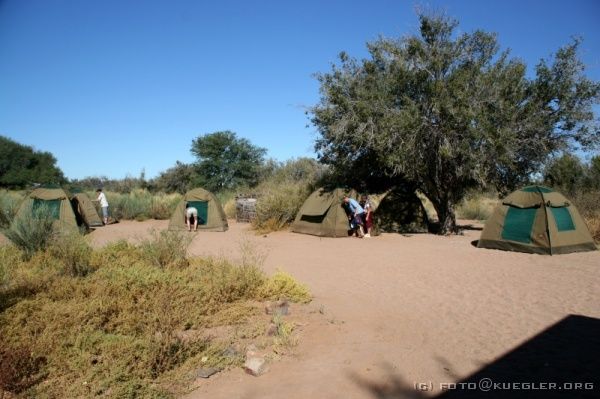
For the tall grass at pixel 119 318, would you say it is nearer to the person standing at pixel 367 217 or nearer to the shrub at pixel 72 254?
the shrub at pixel 72 254

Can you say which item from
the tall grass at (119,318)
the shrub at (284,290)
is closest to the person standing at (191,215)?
the tall grass at (119,318)

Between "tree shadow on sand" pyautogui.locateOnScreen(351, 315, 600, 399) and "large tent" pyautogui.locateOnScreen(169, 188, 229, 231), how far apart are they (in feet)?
45.1

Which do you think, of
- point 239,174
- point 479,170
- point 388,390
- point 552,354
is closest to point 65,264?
point 388,390

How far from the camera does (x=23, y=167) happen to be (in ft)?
127

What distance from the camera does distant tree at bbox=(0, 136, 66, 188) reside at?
37.0 metres

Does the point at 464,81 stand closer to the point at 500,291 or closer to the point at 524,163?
the point at 524,163

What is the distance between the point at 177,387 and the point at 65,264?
176 inches

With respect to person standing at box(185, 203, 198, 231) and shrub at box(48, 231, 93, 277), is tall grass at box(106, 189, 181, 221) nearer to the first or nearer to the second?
person standing at box(185, 203, 198, 231)

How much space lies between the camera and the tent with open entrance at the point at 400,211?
1695 cm

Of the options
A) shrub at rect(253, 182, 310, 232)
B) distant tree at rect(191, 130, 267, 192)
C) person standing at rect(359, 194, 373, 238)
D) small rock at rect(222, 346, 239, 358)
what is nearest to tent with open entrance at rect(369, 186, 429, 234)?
person standing at rect(359, 194, 373, 238)

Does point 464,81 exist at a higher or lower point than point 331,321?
higher

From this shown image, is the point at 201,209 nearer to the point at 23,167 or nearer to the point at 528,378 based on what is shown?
the point at 528,378

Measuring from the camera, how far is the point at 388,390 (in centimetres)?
394

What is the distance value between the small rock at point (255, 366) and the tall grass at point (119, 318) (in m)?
0.22
